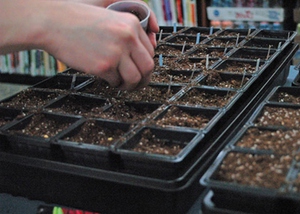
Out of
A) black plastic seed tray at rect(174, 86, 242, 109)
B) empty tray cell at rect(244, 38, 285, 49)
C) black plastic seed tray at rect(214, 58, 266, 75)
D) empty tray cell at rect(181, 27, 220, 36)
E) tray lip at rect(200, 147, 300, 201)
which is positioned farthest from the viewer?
empty tray cell at rect(181, 27, 220, 36)

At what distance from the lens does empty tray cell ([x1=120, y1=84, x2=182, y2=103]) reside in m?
1.25

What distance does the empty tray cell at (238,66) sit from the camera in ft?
4.73

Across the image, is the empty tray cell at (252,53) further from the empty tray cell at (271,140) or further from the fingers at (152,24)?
the empty tray cell at (271,140)

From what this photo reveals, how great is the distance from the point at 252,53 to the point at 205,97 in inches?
16.7

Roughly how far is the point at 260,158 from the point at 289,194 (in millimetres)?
131

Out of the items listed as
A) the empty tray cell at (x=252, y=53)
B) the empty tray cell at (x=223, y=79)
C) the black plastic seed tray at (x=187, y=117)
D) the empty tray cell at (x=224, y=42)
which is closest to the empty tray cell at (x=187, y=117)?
the black plastic seed tray at (x=187, y=117)

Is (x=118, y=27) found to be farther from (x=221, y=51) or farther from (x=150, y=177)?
(x=221, y=51)

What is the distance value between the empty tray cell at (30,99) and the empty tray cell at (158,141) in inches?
14.1

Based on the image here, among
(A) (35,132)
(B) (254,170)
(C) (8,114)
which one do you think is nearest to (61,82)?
(C) (8,114)

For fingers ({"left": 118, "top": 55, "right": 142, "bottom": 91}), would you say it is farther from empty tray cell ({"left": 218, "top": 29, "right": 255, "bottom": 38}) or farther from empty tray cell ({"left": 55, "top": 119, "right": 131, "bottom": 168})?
empty tray cell ({"left": 218, "top": 29, "right": 255, "bottom": 38})

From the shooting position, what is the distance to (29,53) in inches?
152

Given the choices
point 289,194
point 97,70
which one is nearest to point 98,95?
point 97,70

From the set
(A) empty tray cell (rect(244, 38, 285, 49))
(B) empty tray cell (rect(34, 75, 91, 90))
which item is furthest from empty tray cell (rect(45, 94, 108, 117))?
(A) empty tray cell (rect(244, 38, 285, 49))

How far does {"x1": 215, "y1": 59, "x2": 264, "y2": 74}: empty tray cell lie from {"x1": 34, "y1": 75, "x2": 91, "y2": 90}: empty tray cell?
455 mm
